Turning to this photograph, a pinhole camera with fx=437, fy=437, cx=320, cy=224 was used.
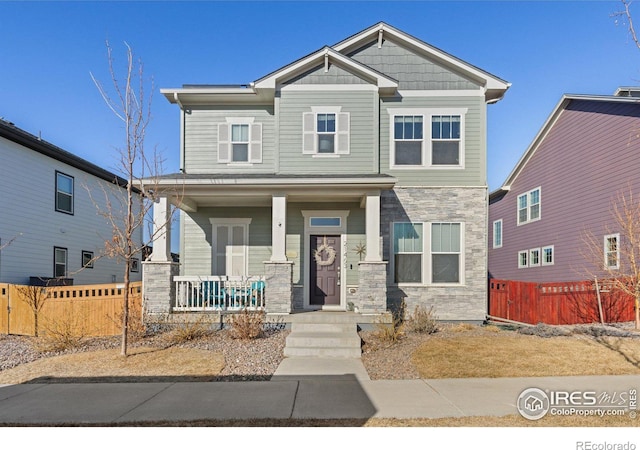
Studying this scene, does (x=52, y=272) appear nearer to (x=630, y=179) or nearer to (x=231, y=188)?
(x=231, y=188)

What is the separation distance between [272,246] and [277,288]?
56.8 inches

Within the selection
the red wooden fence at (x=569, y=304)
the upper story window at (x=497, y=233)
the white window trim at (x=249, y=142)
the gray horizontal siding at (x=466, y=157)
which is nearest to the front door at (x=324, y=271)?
the gray horizontal siding at (x=466, y=157)

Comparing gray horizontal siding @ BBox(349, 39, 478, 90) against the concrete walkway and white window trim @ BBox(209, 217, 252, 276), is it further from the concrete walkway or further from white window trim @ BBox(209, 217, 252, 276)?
the concrete walkway

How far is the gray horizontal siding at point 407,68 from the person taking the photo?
1231 cm

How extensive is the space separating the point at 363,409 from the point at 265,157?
8660 mm

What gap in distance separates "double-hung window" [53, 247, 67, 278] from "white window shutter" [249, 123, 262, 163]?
9.44 meters

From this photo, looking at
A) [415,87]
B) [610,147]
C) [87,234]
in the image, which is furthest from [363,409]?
[87,234]

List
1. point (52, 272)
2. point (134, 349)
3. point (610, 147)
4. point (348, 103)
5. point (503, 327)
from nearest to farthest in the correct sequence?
point (134, 349)
point (503, 327)
point (348, 103)
point (610, 147)
point (52, 272)

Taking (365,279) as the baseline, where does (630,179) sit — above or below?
above

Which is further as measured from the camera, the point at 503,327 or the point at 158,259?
the point at 503,327

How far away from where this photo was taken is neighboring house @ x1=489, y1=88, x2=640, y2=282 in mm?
13961

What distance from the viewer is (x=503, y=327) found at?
11281 millimetres

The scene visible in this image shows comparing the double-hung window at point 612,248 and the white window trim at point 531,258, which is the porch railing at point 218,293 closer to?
the double-hung window at point 612,248

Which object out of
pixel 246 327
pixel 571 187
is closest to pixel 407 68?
pixel 246 327
